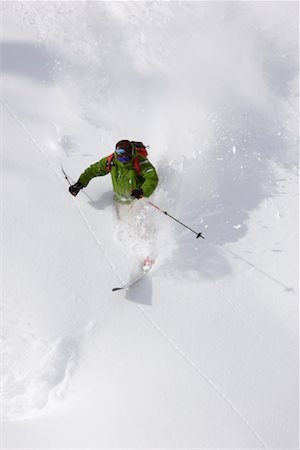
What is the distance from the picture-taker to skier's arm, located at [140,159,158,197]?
20.0 ft

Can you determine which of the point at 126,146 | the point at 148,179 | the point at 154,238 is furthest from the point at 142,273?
the point at 126,146

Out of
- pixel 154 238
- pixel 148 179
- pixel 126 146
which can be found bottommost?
pixel 154 238

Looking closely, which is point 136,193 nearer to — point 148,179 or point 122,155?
point 148,179

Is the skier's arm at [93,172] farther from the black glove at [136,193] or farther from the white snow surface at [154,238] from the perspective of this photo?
the black glove at [136,193]

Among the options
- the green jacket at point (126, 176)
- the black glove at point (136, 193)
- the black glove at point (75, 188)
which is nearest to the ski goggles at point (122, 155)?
the green jacket at point (126, 176)

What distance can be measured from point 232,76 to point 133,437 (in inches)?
309

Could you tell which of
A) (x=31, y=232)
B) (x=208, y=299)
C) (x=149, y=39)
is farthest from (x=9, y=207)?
(x=149, y=39)

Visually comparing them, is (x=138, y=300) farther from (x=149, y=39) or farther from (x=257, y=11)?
(x=257, y=11)

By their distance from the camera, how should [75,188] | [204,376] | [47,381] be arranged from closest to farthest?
[47,381], [204,376], [75,188]

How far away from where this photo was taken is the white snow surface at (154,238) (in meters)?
4.83

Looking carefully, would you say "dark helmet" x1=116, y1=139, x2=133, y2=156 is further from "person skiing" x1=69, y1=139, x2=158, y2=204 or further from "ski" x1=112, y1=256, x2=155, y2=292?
"ski" x1=112, y1=256, x2=155, y2=292

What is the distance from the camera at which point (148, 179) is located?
20.1 ft

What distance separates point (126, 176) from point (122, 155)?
43 cm

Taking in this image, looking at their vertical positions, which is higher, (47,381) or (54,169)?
(54,169)
